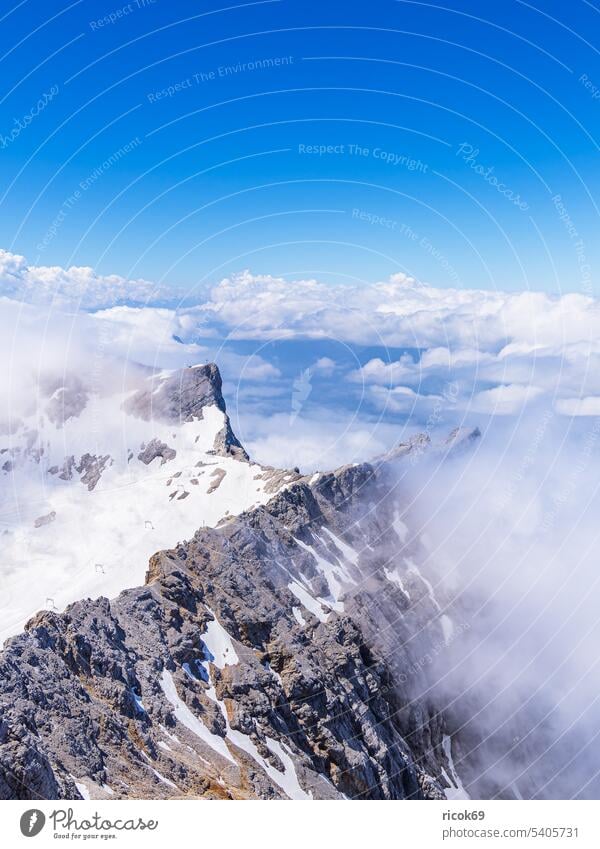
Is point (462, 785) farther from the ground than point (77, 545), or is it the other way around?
point (77, 545)

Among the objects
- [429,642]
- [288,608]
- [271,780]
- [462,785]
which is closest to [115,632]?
[271,780]

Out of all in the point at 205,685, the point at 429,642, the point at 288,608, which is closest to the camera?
the point at 205,685

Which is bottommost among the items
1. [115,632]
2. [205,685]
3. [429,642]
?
[429,642]
